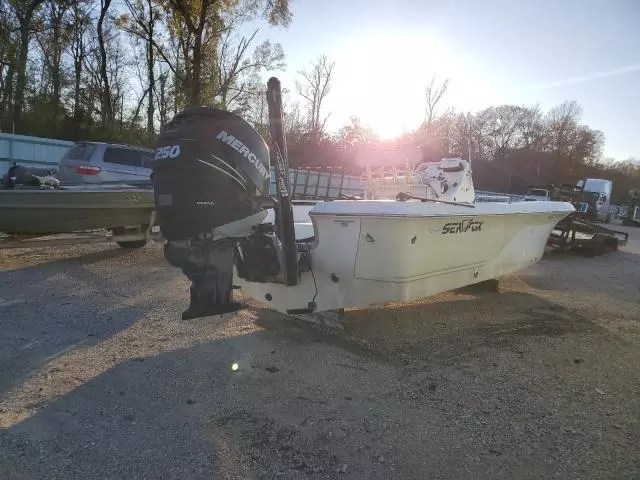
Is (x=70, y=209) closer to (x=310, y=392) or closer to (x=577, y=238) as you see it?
(x=310, y=392)

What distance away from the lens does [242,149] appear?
3260 mm

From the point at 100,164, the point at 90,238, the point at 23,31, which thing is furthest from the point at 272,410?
the point at 23,31

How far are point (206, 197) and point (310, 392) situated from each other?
1.40 meters

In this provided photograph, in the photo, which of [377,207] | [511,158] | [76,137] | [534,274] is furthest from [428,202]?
[511,158]

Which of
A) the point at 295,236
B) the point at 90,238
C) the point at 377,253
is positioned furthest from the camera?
the point at 90,238

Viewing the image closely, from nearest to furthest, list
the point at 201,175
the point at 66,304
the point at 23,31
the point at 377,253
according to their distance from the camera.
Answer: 1. the point at 201,175
2. the point at 377,253
3. the point at 66,304
4. the point at 23,31

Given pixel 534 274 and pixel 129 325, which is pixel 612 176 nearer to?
pixel 534 274

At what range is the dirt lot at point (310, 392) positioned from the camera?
2285 mm

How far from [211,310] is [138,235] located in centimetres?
469

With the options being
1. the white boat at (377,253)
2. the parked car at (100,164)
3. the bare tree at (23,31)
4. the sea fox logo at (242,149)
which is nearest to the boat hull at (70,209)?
the parked car at (100,164)

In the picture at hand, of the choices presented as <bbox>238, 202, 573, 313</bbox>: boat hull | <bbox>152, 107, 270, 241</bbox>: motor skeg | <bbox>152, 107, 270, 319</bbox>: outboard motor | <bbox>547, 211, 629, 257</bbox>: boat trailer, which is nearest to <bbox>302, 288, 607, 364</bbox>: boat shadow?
<bbox>238, 202, 573, 313</bbox>: boat hull

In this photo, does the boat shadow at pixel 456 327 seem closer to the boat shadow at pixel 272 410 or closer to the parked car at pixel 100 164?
the boat shadow at pixel 272 410

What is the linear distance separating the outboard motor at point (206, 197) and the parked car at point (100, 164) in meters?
5.62

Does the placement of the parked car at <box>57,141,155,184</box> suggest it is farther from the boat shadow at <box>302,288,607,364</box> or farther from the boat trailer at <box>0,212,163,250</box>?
the boat shadow at <box>302,288,607,364</box>
